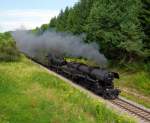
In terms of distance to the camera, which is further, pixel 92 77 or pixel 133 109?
pixel 92 77

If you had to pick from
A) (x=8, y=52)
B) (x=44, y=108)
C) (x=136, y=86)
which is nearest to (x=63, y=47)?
(x=8, y=52)

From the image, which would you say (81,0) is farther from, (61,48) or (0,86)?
(0,86)

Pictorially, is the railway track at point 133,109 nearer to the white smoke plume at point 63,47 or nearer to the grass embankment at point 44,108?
the grass embankment at point 44,108

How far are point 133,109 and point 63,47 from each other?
2963cm

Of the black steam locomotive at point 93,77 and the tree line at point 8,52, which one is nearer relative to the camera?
the black steam locomotive at point 93,77

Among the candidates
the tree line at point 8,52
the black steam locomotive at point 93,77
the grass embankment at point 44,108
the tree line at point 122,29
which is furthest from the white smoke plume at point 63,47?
the grass embankment at point 44,108

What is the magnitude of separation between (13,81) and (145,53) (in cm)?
1937

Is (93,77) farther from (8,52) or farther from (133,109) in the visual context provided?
(8,52)

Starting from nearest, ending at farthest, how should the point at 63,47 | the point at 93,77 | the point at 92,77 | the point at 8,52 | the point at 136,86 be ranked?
the point at 93,77, the point at 92,77, the point at 136,86, the point at 8,52, the point at 63,47

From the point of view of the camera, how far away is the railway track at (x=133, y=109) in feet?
85.7

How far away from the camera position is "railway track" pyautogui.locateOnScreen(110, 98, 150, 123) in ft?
85.7

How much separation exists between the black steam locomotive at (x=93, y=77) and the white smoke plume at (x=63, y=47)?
3.96 m

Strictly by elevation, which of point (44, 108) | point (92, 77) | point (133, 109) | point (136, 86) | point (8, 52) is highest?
point (44, 108)

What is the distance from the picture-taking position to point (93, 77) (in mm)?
34875
